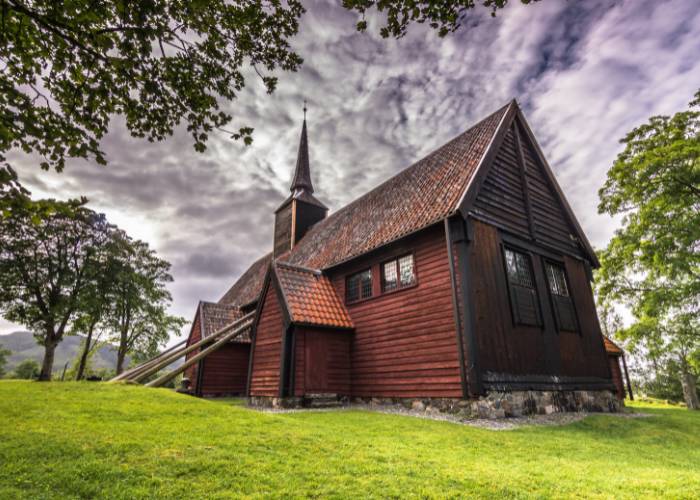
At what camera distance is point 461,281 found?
1017cm

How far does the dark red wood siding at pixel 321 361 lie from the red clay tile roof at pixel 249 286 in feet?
27.6

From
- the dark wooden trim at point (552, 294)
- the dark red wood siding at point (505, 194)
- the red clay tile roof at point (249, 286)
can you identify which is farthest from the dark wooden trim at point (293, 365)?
the dark wooden trim at point (552, 294)

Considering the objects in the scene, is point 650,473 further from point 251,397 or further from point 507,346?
point 251,397

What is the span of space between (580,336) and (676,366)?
2715 centimetres

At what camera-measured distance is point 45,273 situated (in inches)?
867

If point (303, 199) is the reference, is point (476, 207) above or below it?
below

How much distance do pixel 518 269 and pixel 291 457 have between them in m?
9.89

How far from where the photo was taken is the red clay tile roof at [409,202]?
1177 cm

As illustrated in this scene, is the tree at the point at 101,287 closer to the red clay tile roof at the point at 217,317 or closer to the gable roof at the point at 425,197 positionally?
the red clay tile roof at the point at 217,317

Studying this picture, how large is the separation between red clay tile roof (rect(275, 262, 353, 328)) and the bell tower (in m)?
11.0

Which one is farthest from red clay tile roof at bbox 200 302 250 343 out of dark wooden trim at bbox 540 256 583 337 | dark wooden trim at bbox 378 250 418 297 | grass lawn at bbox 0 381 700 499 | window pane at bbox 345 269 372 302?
dark wooden trim at bbox 540 256 583 337

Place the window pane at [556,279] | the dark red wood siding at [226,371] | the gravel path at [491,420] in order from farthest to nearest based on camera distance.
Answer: the dark red wood siding at [226,371]
the window pane at [556,279]
the gravel path at [491,420]

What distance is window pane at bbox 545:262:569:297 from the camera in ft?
43.3

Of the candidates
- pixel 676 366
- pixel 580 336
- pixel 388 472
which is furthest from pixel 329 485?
pixel 676 366
